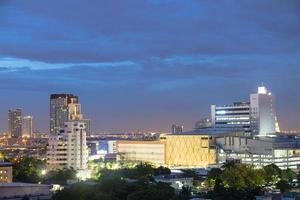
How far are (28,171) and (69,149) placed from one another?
13.8 feet

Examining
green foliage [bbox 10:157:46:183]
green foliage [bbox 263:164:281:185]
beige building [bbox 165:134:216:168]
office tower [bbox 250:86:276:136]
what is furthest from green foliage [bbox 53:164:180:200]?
office tower [bbox 250:86:276:136]

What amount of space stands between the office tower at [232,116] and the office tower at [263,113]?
67 cm

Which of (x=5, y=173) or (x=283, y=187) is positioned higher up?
(x=5, y=173)

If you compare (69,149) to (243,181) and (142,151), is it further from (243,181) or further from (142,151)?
(142,151)

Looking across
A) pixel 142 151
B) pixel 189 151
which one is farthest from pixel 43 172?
pixel 142 151

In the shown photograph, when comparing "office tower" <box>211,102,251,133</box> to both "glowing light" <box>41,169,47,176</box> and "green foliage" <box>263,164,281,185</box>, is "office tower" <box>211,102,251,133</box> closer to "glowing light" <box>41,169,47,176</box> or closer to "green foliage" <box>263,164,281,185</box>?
"green foliage" <box>263,164,281,185</box>

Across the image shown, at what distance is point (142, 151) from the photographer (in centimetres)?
4834

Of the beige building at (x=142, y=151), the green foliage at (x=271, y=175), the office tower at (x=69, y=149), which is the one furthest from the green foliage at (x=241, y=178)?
the beige building at (x=142, y=151)

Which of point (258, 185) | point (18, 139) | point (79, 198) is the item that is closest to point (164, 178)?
point (258, 185)

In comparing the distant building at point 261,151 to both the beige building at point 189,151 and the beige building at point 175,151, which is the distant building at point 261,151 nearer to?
the beige building at point 189,151

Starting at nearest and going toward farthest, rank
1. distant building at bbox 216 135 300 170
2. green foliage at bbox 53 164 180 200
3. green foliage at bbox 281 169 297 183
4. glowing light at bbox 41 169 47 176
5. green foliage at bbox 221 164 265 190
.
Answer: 1. green foliage at bbox 53 164 180 200
2. green foliage at bbox 221 164 265 190
3. green foliage at bbox 281 169 297 183
4. glowing light at bbox 41 169 47 176
5. distant building at bbox 216 135 300 170

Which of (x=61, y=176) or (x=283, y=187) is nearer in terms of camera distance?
(x=283, y=187)

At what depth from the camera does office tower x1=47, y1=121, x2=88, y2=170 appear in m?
35.0

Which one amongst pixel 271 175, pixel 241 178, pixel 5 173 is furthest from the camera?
pixel 271 175
